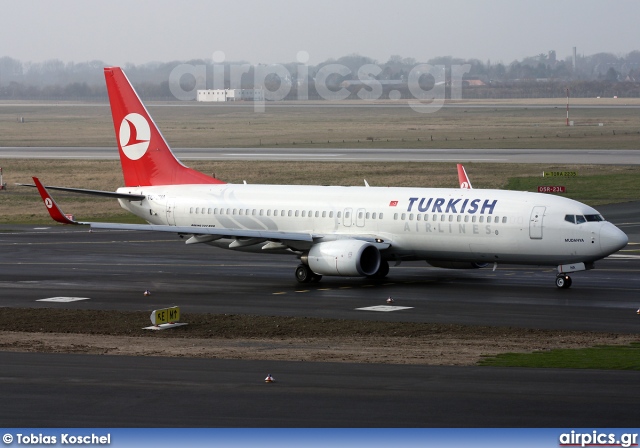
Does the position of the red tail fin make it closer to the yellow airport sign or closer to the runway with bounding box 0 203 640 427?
the runway with bounding box 0 203 640 427

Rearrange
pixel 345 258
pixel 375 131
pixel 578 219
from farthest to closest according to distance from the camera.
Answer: pixel 375 131
pixel 345 258
pixel 578 219

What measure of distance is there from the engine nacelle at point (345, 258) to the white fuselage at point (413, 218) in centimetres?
126

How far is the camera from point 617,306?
39.8 meters

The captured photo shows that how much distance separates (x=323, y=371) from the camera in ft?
90.9

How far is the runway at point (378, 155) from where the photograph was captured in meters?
106

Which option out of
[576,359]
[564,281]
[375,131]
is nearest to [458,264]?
[564,281]

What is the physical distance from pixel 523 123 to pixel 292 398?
152281 mm

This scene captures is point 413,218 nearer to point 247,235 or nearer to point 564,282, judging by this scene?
point 564,282

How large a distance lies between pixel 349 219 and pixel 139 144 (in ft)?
38.7

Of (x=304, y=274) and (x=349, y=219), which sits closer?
(x=304, y=274)

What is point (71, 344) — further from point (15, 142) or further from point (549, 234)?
point (15, 142)

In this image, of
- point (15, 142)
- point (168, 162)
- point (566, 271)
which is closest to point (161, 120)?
point (15, 142)

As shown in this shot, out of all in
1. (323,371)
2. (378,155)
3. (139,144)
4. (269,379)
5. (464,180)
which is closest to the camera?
(269,379)

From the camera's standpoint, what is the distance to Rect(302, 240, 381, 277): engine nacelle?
147ft
